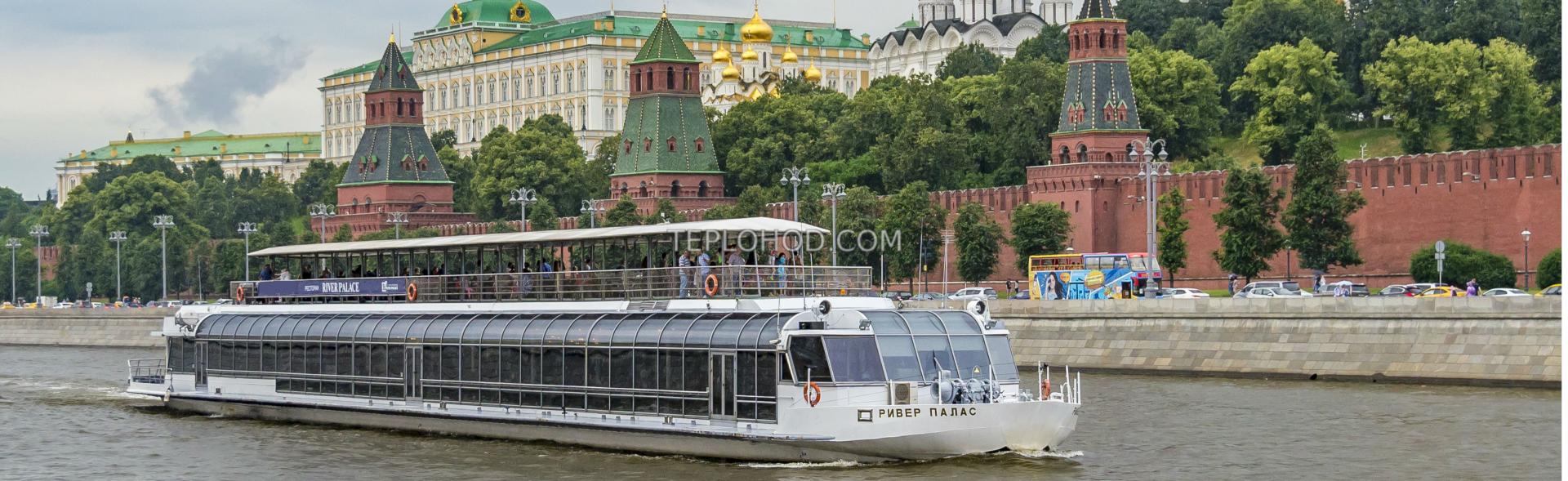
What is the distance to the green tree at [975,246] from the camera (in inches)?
3435

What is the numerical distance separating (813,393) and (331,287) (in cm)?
1318

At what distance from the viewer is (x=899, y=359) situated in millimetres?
32062

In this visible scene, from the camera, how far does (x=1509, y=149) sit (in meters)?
75.2

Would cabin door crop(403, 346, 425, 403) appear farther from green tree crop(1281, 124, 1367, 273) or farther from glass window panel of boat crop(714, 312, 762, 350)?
green tree crop(1281, 124, 1367, 273)

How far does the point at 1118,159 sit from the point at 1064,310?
38338mm

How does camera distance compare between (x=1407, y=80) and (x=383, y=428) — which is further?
(x=1407, y=80)

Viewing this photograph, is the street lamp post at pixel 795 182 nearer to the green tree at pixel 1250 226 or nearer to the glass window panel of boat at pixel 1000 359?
the green tree at pixel 1250 226

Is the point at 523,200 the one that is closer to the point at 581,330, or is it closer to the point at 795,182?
the point at 795,182

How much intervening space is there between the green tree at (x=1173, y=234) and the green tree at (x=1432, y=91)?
18812 millimetres

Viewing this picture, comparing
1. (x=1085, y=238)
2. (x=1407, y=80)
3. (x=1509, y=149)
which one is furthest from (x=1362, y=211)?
(x=1407, y=80)

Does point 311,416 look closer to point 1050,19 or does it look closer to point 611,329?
point 611,329

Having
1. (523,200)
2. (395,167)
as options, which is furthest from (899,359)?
(395,167)

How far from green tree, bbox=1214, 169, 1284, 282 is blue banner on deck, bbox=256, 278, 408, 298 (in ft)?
123

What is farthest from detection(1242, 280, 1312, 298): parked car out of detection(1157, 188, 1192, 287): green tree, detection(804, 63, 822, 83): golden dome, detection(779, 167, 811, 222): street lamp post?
detection(804, 63, 822, 83): golden dome
